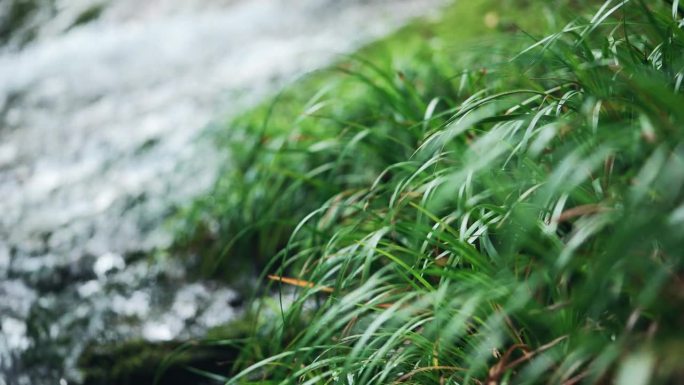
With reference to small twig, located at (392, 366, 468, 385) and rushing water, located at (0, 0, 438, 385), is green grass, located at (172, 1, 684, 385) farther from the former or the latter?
rushing water, located at (0, 0, 438, 385)

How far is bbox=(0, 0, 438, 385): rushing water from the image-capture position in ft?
8.14

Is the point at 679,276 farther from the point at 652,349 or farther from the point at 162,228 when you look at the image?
the point at 162,228

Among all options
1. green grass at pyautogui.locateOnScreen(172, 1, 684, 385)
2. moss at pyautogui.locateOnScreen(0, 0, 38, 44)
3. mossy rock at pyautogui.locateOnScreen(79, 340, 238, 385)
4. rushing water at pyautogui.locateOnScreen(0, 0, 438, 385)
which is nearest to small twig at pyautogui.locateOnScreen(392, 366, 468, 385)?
green grass at pyautogui.locateOnScreen(172, 1, 684, 385)

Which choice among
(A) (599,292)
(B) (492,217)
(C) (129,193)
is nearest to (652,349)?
Result: (A) (599,292)

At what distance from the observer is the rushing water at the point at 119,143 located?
8.14 feet

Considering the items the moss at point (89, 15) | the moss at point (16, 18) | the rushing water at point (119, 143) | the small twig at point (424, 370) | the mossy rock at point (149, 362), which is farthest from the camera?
the moss at point (89, 15)

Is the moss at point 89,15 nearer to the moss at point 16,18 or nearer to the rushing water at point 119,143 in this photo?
the rushing water at point 119,143

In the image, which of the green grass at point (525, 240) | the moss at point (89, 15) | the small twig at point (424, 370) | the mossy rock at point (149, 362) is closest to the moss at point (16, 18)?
the moss at point (89, 15)

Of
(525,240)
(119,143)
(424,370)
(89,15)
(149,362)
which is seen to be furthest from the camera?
(89,15)

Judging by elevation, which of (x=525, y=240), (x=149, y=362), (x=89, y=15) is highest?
(x=525, y=240)

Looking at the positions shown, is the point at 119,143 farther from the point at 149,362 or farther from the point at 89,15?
the point at 89,15

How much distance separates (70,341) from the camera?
2.37 meters

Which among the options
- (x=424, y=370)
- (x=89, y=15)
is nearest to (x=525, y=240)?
(x=424, y=370)

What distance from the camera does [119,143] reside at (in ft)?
13.4
